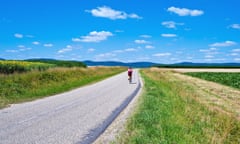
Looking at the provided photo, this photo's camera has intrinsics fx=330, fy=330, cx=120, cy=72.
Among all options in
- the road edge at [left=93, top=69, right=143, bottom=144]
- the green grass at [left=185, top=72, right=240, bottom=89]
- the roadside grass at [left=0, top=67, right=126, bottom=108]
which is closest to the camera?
the road edge at [left=93, top=69, right=143, bottom=144]

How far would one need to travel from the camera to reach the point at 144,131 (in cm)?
972

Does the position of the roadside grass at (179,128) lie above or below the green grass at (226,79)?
above

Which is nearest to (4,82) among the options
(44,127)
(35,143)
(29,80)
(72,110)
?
(29,80)

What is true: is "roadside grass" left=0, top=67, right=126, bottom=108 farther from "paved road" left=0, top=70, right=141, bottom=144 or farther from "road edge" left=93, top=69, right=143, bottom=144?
"road edge" left=93, top=69, right=143, bottom=144

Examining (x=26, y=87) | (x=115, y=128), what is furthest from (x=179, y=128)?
(x=26, y=87)

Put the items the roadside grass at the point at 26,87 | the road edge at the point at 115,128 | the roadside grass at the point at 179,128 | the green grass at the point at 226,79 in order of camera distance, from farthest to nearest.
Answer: the green grass at the point at 226,79, the roadside grass at the point at 26,87, the road edge at the point at 115,128, the roadside grass at the point at 179,128

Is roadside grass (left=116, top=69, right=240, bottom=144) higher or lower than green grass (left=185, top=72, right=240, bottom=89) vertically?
higher

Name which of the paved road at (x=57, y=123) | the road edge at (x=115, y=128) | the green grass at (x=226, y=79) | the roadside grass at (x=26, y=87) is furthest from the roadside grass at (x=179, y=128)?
the green grass at (x=226, y=79)

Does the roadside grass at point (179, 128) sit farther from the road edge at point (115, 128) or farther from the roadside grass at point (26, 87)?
the roadside grass at point (26, 87)

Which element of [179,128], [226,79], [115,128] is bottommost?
[226,79]

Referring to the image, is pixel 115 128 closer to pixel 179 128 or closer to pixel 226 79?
pixel 179 128

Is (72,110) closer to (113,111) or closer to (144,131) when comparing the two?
(113,111)

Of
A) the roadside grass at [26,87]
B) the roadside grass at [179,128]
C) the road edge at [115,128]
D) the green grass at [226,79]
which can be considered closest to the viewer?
the roadside grass at [179,128]

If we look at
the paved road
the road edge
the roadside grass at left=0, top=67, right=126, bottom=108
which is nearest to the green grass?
the roadside grass at left=0, top=67, right=126, bottom=108
